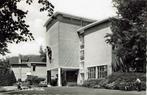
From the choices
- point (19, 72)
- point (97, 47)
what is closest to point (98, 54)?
point (97, 47)

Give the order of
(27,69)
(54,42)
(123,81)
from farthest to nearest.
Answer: (27,69)
(54,42)
(123,81)

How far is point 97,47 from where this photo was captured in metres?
49.1

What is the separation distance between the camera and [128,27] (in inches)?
1594

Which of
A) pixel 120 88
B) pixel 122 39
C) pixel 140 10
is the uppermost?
pixel 140 10

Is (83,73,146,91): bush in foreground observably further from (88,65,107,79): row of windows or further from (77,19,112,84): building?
(77,19,112,84): building

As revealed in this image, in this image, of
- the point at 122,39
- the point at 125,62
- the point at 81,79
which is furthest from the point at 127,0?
the point at 81,79

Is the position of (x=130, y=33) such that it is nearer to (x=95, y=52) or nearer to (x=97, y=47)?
(x=97, y=47)

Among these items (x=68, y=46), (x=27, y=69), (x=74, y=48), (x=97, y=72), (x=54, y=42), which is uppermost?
(x=54, y=42)

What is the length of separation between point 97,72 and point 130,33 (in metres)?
11.7

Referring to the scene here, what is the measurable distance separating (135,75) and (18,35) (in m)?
26.6

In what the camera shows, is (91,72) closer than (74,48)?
Yes

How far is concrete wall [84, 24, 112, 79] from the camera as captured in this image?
46.2 meters

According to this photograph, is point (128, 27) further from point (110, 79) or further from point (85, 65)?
point (85, 65)

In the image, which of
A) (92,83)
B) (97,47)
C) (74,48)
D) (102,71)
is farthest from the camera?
(74,48)
